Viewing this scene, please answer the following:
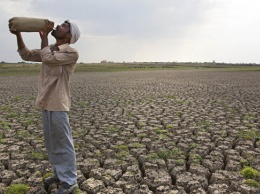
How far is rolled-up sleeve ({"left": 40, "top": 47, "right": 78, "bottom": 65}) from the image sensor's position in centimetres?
255

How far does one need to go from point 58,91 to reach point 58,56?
34 centimetres

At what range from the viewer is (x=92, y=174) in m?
3.38

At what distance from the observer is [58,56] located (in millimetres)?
2557

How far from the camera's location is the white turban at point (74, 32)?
2.66 meters

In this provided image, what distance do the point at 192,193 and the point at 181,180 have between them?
267 millimetres

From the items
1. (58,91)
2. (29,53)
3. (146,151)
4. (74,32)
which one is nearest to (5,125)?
(146,151)

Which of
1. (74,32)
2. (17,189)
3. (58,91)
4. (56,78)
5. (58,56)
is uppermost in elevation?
(74,32)

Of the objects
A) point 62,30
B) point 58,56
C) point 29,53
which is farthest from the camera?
point 29,53

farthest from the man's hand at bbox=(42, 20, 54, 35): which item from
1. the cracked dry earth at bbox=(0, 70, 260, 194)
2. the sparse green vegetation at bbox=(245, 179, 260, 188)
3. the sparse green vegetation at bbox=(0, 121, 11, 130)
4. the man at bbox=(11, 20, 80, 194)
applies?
the sparse green vegetation at bbox=(0, 121, 11, 130)

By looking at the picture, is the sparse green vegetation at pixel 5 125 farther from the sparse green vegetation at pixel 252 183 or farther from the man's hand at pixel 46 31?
the sparse green vegetation at pixel 252 183

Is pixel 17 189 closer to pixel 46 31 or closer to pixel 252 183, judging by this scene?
pixel 46 31

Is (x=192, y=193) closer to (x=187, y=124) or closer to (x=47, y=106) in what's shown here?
(x=47, y=106)

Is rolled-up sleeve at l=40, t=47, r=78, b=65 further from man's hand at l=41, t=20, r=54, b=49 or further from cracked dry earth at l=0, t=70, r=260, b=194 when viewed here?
cracked dry earth at l=0, t=70, r=260, b=194

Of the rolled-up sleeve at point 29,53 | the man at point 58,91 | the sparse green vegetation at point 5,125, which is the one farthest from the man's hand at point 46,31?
the sparse green vegetation at point 5,125
